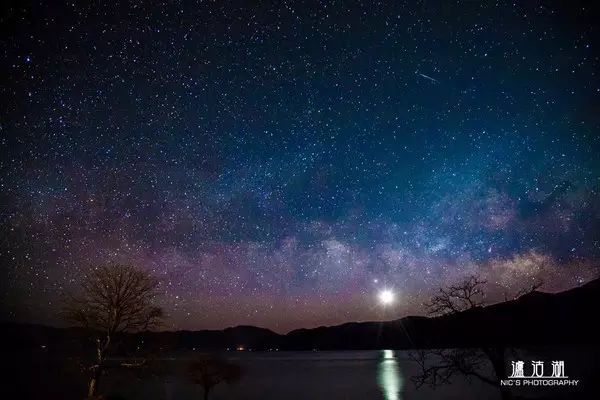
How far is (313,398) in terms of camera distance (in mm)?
85688

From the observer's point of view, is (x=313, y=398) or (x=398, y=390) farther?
(x=398, y=390)

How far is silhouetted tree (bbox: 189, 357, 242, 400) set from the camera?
4828 cm

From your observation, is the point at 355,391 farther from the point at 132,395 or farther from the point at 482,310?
the point at 482,310

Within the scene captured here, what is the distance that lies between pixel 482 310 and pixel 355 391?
87324 millimetres

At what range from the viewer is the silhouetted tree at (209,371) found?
48.3 metres

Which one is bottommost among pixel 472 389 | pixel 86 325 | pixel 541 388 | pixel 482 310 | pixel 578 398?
pixel 472 389

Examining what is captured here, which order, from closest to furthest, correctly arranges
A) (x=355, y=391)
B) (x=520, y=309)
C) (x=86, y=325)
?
(x=520, y=309) → (x=86, y=325) → (x=355, y=391)

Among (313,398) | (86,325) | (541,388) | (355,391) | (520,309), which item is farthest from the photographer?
(355,391)

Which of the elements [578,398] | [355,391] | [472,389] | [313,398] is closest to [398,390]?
[355,391]

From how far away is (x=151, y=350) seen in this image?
27.4 meters

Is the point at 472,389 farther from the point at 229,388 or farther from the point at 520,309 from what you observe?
the point at 520,309

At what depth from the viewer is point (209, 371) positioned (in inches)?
1962

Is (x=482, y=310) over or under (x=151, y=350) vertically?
over

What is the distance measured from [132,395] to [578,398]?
89458 millimetres
